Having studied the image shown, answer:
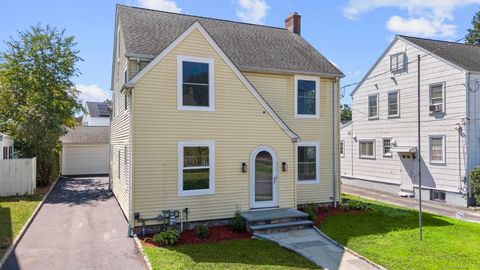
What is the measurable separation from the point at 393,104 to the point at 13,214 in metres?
20.7

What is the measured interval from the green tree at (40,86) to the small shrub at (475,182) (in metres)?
23.0

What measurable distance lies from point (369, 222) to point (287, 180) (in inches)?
133

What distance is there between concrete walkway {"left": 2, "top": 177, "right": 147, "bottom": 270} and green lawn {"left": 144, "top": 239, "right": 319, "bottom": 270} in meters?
0.59

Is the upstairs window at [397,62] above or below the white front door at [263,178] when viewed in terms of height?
above

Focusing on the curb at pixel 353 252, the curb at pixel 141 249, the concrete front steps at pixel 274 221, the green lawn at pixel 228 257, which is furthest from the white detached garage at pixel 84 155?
the curb at pixel 353 252

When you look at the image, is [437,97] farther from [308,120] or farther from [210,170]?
[210,170]

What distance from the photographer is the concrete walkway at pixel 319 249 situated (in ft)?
27.2

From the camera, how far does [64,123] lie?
2356 centimetres

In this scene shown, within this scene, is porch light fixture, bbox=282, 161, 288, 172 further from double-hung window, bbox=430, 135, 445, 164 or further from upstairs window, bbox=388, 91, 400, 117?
upstairs window, bbox=388, 91, 400, 117

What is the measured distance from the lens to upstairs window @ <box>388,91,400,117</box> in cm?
2061

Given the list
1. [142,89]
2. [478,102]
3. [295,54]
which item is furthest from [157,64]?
[478,102]

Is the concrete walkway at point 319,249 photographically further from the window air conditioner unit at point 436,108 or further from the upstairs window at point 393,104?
the upstairs window at point 393,104

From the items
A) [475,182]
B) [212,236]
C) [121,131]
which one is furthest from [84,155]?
[475,182]

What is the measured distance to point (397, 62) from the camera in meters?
20.6
